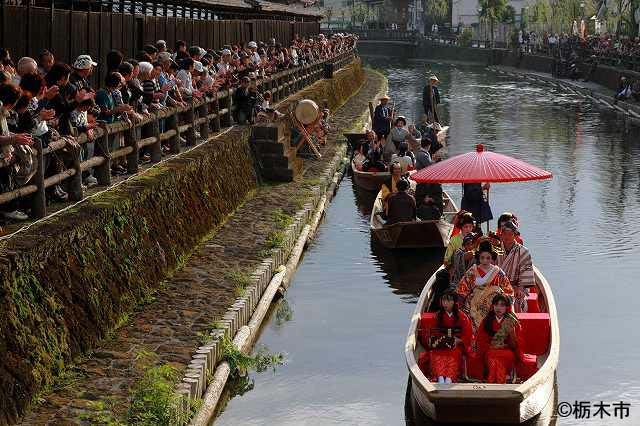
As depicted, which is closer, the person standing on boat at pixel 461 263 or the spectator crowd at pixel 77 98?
the spectator crowd at pixel 77 98

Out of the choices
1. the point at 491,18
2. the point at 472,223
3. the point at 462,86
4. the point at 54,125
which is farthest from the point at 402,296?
the point at 491,18

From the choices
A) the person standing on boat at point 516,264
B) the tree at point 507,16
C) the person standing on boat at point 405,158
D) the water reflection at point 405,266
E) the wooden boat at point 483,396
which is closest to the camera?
the wooden boat at point 483,396

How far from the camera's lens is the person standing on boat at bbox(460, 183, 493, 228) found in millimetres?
17672

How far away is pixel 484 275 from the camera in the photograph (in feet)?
41.3

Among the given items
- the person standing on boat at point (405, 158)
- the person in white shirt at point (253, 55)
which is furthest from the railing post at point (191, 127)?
the person in white shirt at point (253, 55)

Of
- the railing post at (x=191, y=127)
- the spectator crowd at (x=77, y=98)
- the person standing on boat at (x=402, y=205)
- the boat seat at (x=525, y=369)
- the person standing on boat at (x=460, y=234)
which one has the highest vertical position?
the spectator crowd at (x=77, y=98)

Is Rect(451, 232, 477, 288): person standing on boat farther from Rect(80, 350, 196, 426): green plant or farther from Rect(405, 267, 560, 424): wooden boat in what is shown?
Rect(80, 350, 196, 426): green plant

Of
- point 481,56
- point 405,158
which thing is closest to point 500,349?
point 405,158

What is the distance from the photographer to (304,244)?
20000 mm

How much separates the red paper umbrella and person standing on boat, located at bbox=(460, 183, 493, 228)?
5.74 ft

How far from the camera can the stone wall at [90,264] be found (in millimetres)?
10383

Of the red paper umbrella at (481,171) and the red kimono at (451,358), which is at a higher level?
the red paper umbrella at (481,171)

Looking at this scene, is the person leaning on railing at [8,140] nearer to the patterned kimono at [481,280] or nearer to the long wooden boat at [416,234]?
the patterned kimono at [481,280]

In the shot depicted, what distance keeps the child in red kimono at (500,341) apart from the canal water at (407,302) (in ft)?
3.17
